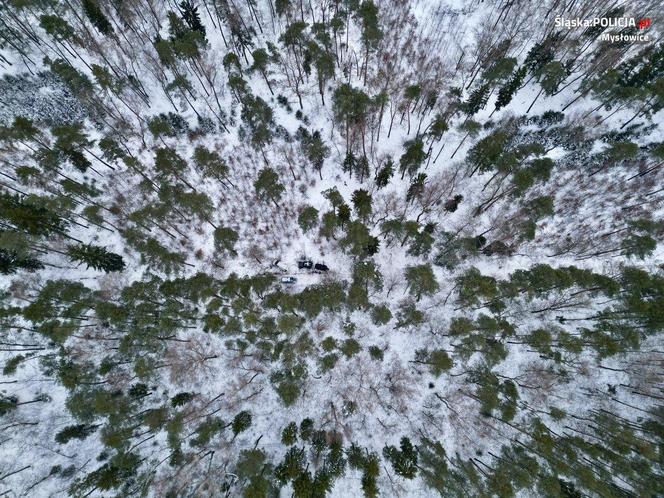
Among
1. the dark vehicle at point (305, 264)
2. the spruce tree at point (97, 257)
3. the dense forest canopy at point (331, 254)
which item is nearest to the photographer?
the dense forest canopy at point (331, 254)

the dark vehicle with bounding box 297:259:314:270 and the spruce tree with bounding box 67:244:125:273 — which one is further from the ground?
the spruce tree with bounding box 67:244:125:273

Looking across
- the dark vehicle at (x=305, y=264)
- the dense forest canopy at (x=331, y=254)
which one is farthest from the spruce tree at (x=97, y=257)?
the dark vehicle at (x=305, y=264)

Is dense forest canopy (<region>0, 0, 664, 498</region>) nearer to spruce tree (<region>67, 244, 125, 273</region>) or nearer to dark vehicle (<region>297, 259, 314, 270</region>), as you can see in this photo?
spruce tree (<region>67, 244, 125, 273</region>)

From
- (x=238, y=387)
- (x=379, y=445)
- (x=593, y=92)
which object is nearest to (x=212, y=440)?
(x=238, y=387)

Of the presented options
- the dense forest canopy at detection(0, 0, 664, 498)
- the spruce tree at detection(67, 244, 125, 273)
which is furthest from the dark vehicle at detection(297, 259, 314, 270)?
the spruce tree at detection(67, 244, 125, 273)

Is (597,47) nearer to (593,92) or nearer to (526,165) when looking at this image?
(593,92)

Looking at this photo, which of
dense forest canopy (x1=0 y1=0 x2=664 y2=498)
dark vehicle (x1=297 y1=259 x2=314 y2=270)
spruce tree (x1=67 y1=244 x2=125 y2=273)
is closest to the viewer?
dense forest canopy (x1=0 y1=0 x2=664 y2=498)

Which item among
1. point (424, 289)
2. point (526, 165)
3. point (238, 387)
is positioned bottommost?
point (238, 387)

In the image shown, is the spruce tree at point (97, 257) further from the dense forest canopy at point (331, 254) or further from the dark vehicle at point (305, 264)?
the dark vehicle at point (305, 264)
